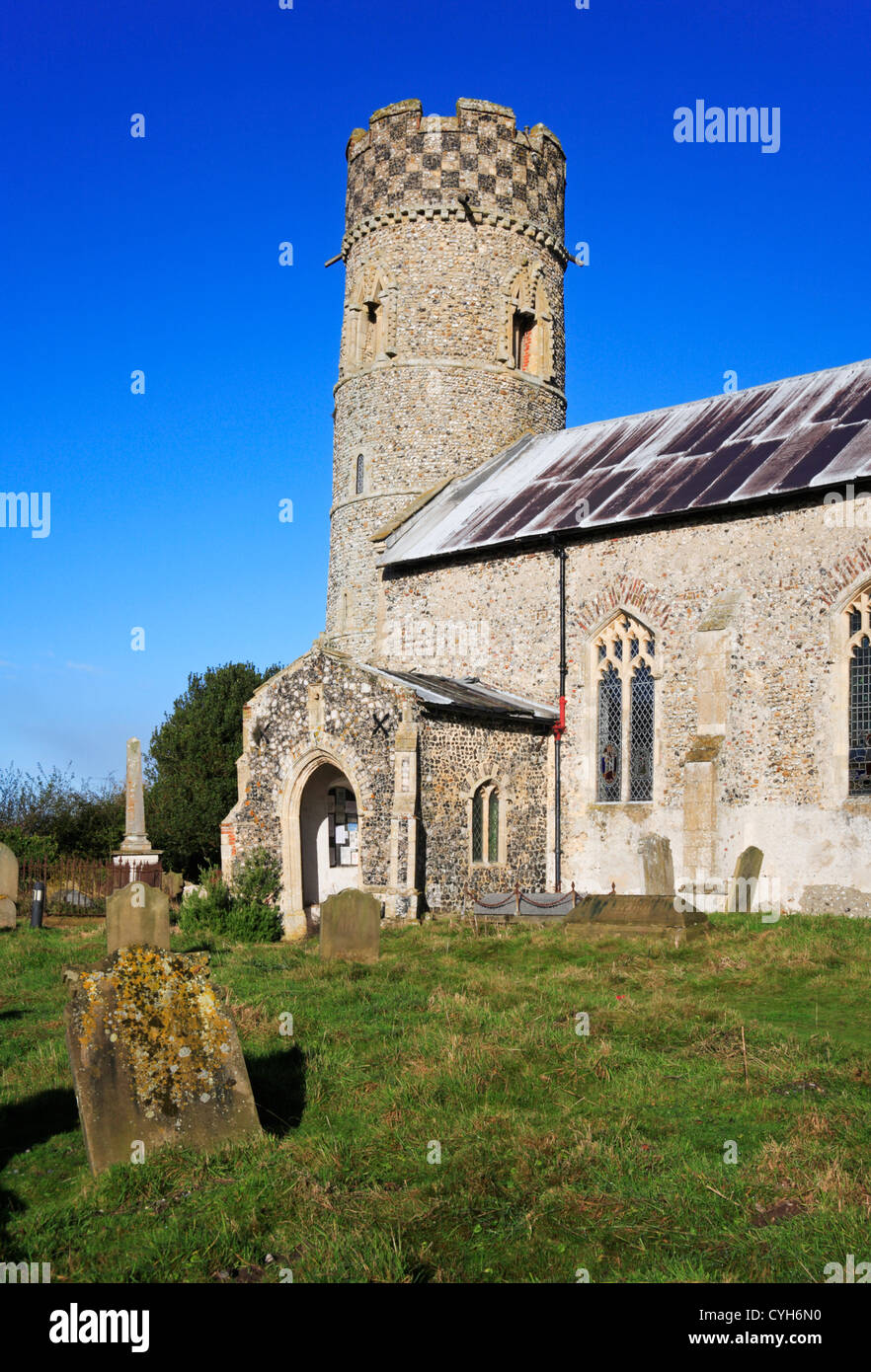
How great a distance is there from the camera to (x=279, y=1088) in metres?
8.05

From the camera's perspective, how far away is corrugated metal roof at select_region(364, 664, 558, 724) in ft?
66.2

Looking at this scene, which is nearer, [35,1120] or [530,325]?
[35,1120]

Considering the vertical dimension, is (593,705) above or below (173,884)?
above

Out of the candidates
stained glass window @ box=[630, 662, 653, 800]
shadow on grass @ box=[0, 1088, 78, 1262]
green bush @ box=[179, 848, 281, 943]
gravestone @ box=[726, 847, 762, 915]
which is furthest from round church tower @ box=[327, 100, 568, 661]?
shadow on grass @ box=[0, 1088, 78, 1262]

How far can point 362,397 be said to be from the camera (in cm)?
3138

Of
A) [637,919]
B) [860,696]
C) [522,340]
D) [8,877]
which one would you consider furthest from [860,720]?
[522,340]

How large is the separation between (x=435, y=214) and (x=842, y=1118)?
28548 mm

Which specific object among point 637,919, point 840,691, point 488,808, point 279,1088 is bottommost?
point 279,1088

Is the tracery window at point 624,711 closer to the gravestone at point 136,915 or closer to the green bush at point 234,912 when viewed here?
the green bush at point 234,912

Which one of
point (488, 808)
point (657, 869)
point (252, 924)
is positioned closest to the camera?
point (657, 869)

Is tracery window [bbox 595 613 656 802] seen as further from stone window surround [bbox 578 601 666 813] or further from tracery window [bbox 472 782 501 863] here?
tracery window [bbox 472 782 501 863]

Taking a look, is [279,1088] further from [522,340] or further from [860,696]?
[522,340]

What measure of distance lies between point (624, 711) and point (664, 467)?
5156 millimetres
